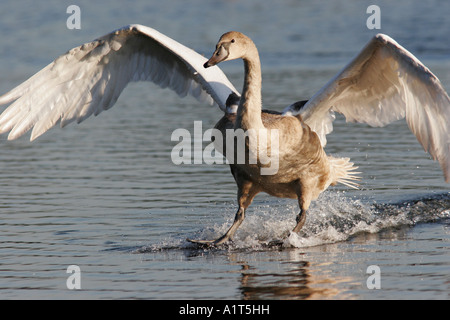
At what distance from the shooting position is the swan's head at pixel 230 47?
22.1 ft

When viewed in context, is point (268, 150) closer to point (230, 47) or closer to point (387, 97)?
point (230, 47)

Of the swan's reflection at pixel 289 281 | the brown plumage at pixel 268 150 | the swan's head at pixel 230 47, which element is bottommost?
the swan's reflection at pixel 289 281

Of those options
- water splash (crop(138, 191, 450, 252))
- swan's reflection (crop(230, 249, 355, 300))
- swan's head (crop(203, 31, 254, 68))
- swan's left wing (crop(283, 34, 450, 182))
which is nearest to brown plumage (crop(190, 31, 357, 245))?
swan's head (crop(203, 31, 254, 68))

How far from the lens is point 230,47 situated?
677 cm

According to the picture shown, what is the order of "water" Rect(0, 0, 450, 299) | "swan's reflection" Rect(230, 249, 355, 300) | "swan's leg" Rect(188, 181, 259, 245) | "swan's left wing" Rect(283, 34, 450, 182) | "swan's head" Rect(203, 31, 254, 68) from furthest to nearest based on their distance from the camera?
"swan's leg" Rect(188, 181, 259, 245)
"swan's left wing" Rect(283, 34, 450, 182)
"swan's head" Rect(203, 31, 254, 68)
"water" Rect(0, 0, 450, 299)
"swan's reflection" Rect(230, 249, 355, 300)

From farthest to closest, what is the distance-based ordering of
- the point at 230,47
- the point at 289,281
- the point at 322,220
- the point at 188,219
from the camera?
1. the point at 322,220
2. the point at 188,219
3. the point at 230,47
4. the point at 289,281

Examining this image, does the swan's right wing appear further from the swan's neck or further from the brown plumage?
the swan's neck

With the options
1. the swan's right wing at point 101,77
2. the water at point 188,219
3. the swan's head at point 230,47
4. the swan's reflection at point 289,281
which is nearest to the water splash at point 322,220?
the water at point 188,219

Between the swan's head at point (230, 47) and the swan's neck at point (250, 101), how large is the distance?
12cm

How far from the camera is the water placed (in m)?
6.29

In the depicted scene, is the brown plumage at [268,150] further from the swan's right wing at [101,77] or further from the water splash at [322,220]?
the swan's right wing at [101,77]

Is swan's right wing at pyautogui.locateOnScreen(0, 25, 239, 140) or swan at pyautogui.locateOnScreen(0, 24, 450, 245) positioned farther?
swan's right wing at pyautogui.locateOnScreen(0, 25, 239, 140)

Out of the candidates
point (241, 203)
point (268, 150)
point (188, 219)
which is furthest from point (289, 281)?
point (188, 219)

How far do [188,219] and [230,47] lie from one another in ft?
8.06
